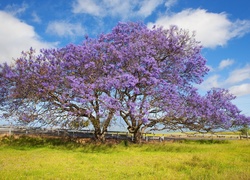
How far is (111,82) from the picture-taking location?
22.7 m

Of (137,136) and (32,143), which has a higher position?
(137,136)

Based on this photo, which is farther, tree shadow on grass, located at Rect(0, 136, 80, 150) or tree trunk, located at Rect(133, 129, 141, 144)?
tree trunk, located at Rect(133, 129, 141, 144)

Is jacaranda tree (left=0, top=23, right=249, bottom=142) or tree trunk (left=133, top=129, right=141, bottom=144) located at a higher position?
jacaranda tree (left=0, top=23, right=249, bottom=142)

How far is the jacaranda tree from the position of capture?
76.8 feet

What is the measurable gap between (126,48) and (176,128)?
956 cm

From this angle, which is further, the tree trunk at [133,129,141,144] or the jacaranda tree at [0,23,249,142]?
the tree trunk at [133,129,141,144]

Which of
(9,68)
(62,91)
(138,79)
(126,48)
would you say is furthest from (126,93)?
(9,68)

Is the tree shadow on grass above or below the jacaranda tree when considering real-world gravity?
below

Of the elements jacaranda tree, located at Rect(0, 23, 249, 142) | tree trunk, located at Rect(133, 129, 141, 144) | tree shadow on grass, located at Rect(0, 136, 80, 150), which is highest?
jacaranda tree, located at Rect(0, 23, 249, 142)

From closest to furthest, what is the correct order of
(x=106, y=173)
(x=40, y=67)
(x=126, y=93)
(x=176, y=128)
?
(x=106, y=173) → (x=40, y=67) → (x=126, y=93) → (x=176, y=128)

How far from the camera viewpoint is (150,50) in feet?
81.8

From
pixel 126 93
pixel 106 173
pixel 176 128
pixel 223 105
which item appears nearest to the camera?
pixel 106 173

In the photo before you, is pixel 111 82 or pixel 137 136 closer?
pixel 111 82

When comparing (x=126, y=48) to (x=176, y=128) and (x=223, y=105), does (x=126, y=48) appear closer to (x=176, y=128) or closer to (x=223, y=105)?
(x=176, y=128)
